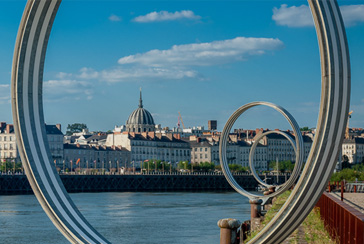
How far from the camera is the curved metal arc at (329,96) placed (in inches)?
318

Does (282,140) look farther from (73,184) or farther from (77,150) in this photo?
(73,184)

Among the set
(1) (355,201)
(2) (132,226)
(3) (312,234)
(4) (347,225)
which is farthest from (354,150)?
(4) (347,225)

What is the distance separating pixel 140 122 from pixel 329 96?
501ft

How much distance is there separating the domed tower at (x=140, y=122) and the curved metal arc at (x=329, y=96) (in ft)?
499

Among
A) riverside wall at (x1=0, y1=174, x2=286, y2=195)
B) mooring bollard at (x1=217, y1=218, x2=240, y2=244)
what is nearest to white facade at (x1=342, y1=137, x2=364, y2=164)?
riverside wall at (x1=0, y1=174, x2=286, y2=195)

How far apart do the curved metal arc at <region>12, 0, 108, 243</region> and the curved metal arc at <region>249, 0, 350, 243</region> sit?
9.79ft

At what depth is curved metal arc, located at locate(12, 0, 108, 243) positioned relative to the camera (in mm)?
9453

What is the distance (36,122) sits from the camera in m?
9.70

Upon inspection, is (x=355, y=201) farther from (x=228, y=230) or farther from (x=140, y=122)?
(x=140, y=122)

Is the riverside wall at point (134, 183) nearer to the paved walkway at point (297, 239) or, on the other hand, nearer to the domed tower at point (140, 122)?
the domed tower at point (140, 122)

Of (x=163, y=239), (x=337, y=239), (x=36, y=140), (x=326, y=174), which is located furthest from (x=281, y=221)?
(x=163, y=239)

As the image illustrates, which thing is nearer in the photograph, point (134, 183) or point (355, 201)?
point (355, 201)

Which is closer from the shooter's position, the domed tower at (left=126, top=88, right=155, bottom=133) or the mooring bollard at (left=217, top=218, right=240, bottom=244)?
the mooring bollard at (left=217, top=218, right=240, bottom=244)

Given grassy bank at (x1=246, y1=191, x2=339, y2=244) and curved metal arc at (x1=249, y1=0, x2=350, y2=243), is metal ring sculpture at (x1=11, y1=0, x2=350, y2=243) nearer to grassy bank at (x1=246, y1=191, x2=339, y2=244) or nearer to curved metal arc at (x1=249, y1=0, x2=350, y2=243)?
curved metal arc at (x1=249, y1=0, x2=350, y2=243)
